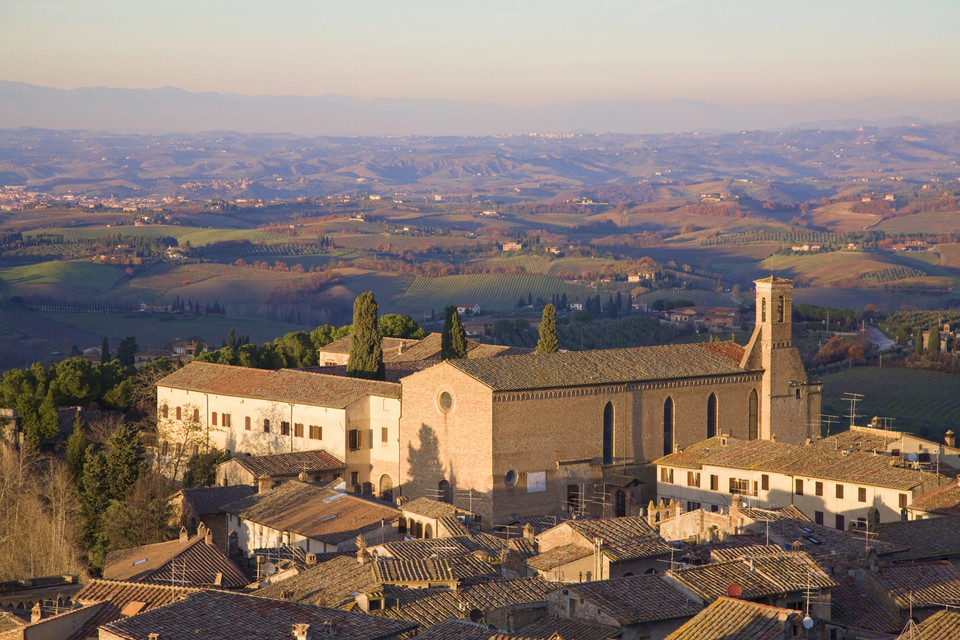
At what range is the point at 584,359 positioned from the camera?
41.7 m

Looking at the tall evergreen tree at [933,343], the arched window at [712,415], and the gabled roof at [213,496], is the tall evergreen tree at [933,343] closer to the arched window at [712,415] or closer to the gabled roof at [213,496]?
the arched window at [712,415]

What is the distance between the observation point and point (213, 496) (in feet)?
125

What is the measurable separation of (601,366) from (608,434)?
6.70 feet

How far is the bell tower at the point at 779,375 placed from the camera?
45000 mm

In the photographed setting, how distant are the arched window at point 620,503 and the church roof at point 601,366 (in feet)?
10.6

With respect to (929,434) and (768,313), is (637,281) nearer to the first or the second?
(929,434)

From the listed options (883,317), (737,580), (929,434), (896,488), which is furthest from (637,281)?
(737,580)

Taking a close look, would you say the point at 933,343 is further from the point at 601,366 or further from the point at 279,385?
the point at 279,385

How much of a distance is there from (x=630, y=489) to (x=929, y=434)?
1016 inches

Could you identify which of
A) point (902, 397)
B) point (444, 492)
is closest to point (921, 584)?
point (444, 492)

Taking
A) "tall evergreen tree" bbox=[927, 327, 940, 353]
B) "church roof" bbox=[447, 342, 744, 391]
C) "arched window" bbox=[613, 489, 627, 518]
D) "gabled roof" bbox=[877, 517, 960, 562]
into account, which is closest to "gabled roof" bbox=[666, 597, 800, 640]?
"gabled roof" bbox=[877, 517, 960, 562]

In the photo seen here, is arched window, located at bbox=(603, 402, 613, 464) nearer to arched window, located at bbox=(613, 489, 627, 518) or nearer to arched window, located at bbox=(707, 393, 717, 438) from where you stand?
arched window, located at bbox=(613, 489, 627, 518)

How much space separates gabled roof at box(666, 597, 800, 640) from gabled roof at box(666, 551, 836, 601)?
2.05 metres

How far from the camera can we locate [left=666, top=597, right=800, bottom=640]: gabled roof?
1853cm
